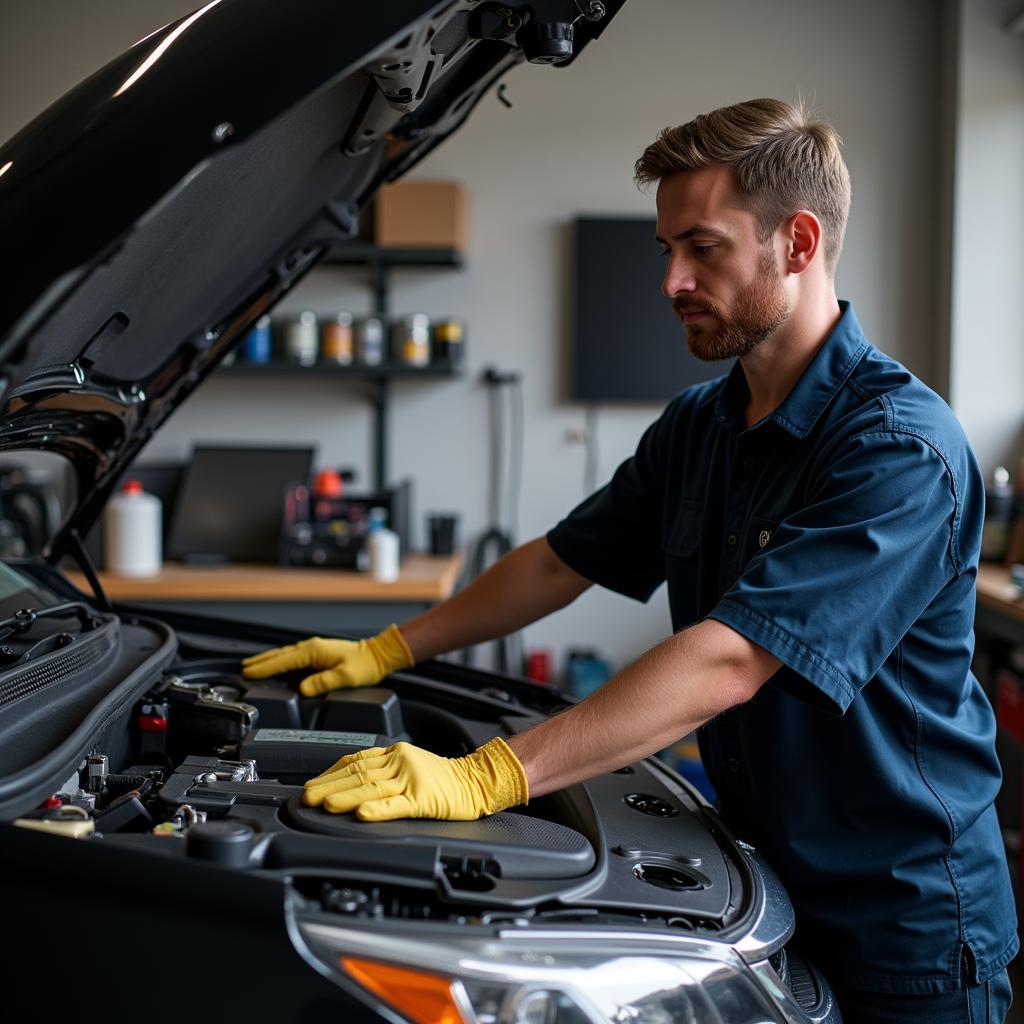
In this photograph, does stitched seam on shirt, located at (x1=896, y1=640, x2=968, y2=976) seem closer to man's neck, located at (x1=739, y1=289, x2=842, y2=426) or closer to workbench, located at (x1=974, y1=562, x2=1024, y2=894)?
man's neck, located at (x1=739, y1=289, x2=842, y2=426)

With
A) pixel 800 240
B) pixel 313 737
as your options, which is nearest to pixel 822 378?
pixel 800 240

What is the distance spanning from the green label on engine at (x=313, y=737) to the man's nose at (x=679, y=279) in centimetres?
62

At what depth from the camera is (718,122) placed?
4.24ft

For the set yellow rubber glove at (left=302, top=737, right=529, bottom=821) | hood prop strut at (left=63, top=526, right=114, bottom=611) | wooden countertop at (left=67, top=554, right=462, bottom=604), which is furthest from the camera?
wooden countertop at (left=67, top=554, right=462, bottom=604)

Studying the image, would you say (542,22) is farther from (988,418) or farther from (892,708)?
(988,418)

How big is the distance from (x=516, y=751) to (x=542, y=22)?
726 mm

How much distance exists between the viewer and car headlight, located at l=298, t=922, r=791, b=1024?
76cm

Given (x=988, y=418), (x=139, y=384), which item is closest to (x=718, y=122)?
(x=139, y=384)

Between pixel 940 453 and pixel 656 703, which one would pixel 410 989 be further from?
pixel 940 453

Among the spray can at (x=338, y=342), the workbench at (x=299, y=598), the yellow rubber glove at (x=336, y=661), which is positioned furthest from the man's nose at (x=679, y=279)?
the spray can at (x=338, y=342)

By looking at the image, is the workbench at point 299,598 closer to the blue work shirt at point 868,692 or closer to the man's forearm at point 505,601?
the man's forearm at point 505,601

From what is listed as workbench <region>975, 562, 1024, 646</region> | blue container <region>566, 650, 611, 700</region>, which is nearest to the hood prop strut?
workbench <region>975, 562, 1024, 646</region>

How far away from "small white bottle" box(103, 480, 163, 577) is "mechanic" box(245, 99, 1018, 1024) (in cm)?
215

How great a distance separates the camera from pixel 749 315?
4.28 ft
